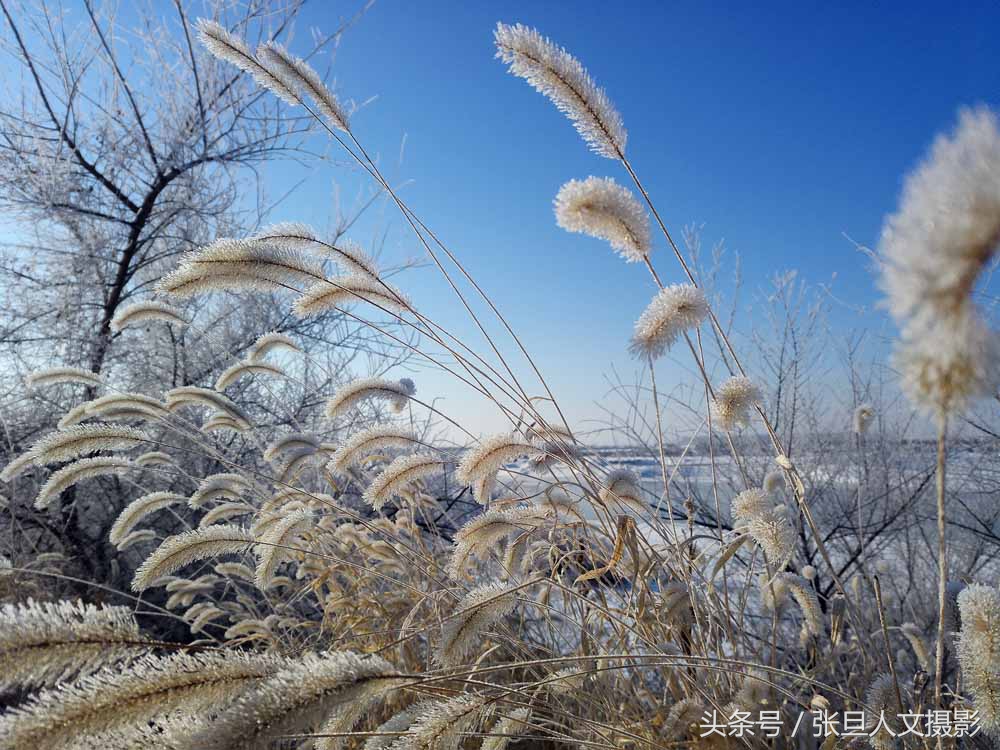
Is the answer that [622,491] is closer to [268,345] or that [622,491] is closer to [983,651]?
[983,651]

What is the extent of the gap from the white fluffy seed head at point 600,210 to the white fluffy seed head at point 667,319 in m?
0.15

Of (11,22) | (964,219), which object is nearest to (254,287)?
(964,219)

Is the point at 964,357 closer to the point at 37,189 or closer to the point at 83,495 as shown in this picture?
the point at 83,495

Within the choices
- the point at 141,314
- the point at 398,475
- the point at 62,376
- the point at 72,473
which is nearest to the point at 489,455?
the point at 398,475

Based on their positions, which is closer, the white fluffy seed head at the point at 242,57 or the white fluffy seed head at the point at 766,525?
the white fluffy seed head at the point at 766,525

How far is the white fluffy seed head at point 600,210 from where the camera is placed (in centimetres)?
108

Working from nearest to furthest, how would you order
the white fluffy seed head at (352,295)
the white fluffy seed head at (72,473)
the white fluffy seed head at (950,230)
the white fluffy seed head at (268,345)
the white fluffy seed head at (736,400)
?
the white fluffy seed head at (950,230), the white fluffy seed head at (736,400), the white fluffy seed head at (352,295), the white fluffy seed head at (72,473), the white fluffy seed head at (268,345)

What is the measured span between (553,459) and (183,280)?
934 mm

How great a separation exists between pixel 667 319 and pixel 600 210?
24 centimetres

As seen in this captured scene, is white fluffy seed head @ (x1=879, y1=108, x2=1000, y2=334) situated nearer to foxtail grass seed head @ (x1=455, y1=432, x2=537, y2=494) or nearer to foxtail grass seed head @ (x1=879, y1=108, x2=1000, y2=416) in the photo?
foxtail grass seed head @ (x1=879, y1=108, x2=1000, y2=416)

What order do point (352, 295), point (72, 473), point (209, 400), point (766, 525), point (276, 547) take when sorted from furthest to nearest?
point (209, 400) < point (72, 473) < point (352, 295) < point (276, 547) < point (766, 525)

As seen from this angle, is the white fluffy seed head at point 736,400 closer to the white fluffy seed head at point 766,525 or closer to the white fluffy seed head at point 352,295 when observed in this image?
the white fluffy seed head at point 766,525

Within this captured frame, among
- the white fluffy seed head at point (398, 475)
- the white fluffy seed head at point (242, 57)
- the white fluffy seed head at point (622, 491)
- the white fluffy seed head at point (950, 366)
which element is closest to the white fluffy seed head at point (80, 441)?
the white fluffy seed head at point (398, 475)

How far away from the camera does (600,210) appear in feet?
3.60
